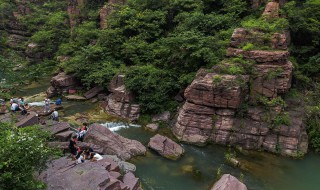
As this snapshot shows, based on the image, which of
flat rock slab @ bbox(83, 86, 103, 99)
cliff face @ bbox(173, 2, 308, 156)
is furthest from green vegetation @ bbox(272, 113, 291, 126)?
flat rock slab @ bbox(83, 86, 103, 99)

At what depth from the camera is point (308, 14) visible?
1024 inches

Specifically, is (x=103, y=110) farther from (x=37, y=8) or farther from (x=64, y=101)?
(x=37, y=8)

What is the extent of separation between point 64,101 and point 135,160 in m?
12.1

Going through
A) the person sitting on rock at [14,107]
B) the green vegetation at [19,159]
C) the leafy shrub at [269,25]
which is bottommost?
the person sitting on rock at [14,107]

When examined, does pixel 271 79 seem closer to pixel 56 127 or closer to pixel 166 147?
pixel 166 147

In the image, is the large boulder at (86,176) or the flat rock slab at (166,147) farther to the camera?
the flat rock slab at (166,147)

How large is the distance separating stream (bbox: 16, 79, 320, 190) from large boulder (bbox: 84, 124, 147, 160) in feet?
1.83

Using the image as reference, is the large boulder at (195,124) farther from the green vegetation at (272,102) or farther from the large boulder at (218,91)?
the green vegetation at (272,102)

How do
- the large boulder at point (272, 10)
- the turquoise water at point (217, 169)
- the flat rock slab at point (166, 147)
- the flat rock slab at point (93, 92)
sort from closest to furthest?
the turquoise water at point (217, 169) < the flat rock slab at point (166, 147) < the large boulder at point (272, 10) < the flat rock slab at point (93, 92)

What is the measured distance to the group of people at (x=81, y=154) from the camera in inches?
614

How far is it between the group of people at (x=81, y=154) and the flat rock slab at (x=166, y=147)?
418 cm

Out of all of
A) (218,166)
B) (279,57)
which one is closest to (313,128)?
(279,57)

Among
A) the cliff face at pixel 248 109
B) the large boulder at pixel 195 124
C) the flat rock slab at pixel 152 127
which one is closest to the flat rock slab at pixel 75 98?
the flat rock slab at pixel 152 127

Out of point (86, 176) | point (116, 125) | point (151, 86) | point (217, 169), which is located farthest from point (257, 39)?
point (86, 176)
